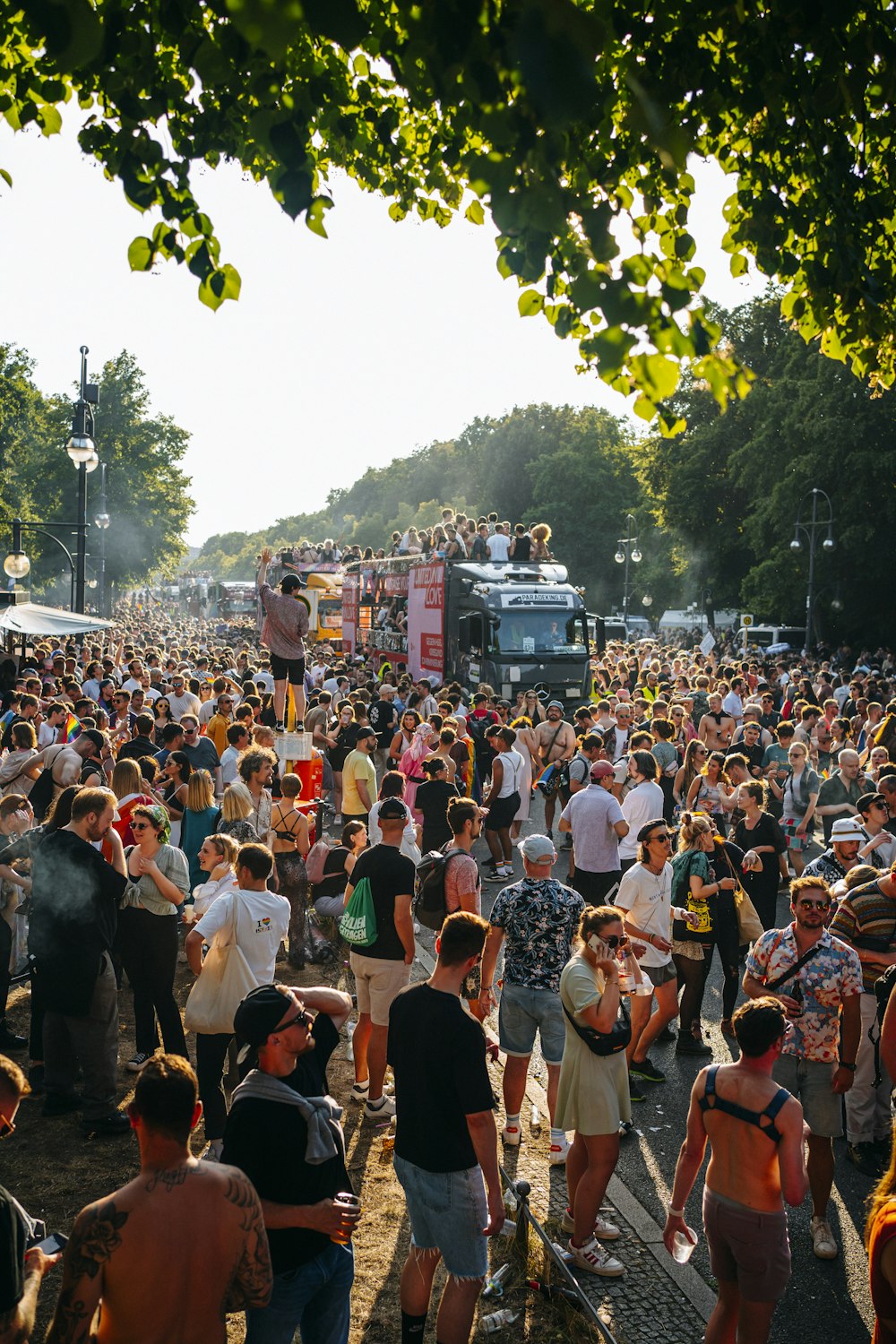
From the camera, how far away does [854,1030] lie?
5516 mm

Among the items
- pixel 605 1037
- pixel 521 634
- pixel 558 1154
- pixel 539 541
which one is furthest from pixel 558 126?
pixel 539 541

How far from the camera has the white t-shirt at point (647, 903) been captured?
710 centimetres

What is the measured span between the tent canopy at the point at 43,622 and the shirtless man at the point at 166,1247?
16.9 meters

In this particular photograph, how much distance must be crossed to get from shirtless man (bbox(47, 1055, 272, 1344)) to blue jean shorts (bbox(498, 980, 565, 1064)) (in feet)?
10.2

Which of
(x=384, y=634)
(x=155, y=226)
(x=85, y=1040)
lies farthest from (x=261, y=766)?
(x=384, y=634)

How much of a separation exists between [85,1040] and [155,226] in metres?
4.31

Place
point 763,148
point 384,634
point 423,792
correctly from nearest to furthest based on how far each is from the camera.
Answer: point 763,148 < point 423,792 < point 384,634

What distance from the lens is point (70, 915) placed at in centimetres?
617

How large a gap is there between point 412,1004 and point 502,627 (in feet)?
55.1

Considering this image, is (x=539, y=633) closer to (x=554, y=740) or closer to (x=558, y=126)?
(x=554, y=740)

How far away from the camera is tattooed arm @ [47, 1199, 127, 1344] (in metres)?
2.91

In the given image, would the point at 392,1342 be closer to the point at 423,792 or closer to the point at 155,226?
the point at 155,226

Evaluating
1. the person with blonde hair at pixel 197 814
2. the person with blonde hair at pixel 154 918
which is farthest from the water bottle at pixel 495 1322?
the person with blonde hair at pixel 197 814

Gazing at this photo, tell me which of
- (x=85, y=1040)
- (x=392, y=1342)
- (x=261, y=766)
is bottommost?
(x=392, y=1342)
